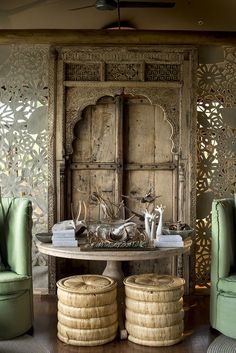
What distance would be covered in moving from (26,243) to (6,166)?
53.2 inches

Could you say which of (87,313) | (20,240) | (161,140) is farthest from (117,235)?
(161,140)

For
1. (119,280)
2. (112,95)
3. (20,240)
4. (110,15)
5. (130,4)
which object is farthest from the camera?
(110,15)

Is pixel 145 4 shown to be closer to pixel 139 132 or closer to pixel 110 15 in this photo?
pixel 139 132

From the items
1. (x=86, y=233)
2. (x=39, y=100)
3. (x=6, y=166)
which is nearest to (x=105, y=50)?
(x=39, y=100)

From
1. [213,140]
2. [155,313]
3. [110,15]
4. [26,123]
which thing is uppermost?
[110,15]

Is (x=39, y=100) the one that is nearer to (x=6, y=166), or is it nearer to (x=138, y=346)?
(x=6, y=166)

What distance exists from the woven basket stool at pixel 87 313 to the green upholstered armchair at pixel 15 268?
32 cm

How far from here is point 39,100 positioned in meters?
5.23

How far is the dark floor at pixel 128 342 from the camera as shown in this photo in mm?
3779

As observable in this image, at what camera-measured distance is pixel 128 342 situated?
12.8 feet

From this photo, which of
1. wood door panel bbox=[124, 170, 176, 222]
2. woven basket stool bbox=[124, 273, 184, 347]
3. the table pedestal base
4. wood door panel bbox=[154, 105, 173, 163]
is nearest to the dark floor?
woven basket stool bbox=[124, 273, 184, 347]

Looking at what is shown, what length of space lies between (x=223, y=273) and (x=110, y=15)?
4.21 m

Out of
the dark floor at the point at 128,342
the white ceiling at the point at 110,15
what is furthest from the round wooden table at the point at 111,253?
the white ceiling at the point at 110,15

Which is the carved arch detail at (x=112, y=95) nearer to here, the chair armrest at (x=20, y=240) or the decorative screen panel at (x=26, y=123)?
the decorative screen panel at (x=26, y=123)
